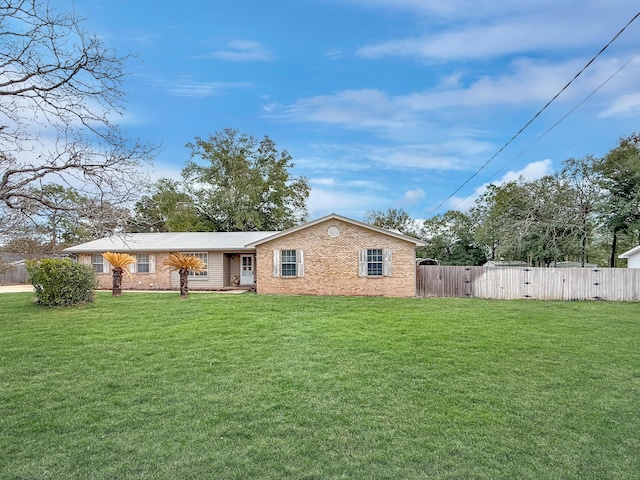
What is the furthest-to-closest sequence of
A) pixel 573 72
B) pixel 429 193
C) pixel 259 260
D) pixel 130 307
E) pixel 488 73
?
pixel 429 193, pixel 259 260, pixel 130 307, pixel 488 73, pixel 573 72

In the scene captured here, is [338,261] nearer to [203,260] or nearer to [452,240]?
[203,260]

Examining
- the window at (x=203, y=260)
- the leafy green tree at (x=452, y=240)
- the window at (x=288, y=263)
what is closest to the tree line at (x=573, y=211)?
the leafy green tree at (x=452, y=240)

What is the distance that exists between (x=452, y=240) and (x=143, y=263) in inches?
A: 1023

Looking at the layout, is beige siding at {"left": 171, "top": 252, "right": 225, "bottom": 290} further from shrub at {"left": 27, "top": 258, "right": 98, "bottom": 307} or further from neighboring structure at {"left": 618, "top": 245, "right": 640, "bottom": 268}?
neighboring structure at {"left": 618, "top": 245, "right": 640, "bottom": 268}

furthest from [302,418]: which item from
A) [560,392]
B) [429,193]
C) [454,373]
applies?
[429,193]

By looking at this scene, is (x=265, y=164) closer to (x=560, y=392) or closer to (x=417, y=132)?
(x=417, y=132)

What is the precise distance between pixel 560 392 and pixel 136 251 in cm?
2065

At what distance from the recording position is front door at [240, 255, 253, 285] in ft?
72.4

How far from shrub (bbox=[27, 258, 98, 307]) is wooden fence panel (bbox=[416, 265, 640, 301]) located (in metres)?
13.6

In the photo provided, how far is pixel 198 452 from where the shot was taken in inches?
142

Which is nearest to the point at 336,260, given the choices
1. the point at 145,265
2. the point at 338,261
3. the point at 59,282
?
the point at 338,261

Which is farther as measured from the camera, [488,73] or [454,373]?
[488,73]

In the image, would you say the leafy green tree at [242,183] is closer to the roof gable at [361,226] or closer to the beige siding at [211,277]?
the beige siding at [211,277]

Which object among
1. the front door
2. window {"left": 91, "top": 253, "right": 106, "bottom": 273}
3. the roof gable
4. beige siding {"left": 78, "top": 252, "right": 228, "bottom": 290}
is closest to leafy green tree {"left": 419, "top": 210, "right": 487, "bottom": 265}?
the roof gable
